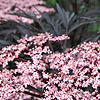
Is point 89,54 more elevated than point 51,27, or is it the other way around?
point 51,27

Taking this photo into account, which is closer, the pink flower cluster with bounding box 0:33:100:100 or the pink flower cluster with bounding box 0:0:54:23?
the pink flower cluster with bounding box 0:33:100:100

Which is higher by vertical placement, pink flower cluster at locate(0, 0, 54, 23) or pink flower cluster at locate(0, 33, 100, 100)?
pink flower cluster at locate(0, 0, 54, 23)

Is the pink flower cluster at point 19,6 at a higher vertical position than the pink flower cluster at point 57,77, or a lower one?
higher

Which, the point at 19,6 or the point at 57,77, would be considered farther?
the point at 19,6

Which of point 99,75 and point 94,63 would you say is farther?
point 94,63

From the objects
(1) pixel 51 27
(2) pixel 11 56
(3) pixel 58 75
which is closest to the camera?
(3) pixel 58 75

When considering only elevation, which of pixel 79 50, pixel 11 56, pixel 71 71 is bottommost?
pixel 71 71

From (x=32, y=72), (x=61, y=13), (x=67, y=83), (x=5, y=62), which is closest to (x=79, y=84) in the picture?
(x=67, y=83)

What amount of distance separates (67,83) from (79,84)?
10 centimetres

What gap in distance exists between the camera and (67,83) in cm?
130

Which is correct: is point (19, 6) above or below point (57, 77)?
above

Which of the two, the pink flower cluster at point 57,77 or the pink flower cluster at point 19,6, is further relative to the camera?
the pink flower cluster at point 19,6

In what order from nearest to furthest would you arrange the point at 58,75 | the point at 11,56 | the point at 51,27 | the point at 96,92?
the point at 96,92, the point at 58,75, the point at 11,56, the point at 51,27

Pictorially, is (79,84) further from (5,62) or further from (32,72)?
(5,62)
